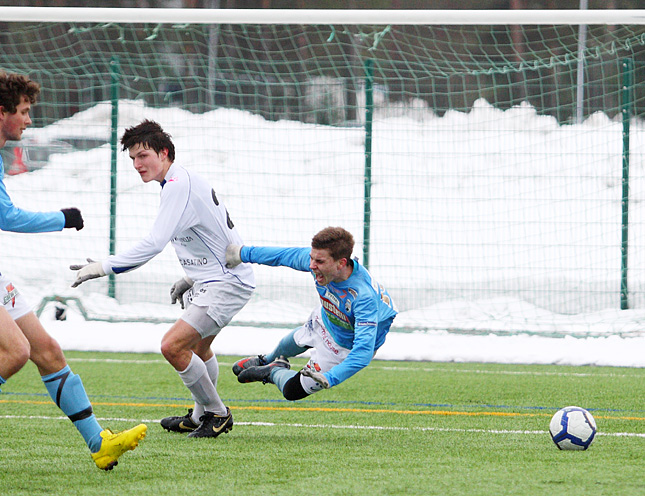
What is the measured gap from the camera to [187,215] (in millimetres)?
5266

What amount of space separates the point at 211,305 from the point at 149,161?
89 cm

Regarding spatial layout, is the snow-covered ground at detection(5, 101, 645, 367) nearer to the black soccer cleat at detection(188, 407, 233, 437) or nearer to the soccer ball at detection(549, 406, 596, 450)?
the black soccer cleat at detection(188, 407, 233, 437)

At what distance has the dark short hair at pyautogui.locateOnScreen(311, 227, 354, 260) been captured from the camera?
5.06 metres

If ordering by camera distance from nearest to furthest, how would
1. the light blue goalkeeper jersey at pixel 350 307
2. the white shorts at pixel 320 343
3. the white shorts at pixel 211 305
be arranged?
the light blue goalkeeper jersey at pixel 350 307
the white shorts at pixel 211 305
the white shorts at pixel 320 343

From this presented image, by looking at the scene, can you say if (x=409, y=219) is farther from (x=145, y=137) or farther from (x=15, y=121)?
(x=15, y=121)

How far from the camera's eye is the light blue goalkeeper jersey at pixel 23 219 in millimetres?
4113

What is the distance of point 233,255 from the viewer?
5.36m

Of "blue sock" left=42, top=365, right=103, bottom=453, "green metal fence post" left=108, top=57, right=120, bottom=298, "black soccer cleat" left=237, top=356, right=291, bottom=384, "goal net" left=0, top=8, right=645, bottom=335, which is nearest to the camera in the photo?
"blue sock" left=42, top=365, right=103, bottom=453

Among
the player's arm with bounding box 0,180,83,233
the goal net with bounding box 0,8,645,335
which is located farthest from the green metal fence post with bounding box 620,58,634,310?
the player's arm with bounding box 0,180,83,233

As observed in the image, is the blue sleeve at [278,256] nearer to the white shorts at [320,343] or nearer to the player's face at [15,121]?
the white shorts at [320,343]

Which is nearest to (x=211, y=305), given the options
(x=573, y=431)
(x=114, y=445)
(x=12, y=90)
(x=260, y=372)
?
(x=260, y=372)

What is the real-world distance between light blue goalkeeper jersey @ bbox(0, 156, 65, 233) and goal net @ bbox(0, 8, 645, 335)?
623 cm

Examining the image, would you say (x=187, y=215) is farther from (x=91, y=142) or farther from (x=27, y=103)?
(x=91, y=142)

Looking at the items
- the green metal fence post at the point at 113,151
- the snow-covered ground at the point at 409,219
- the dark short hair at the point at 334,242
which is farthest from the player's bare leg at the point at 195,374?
the green metal fence post at the point at 113,151
